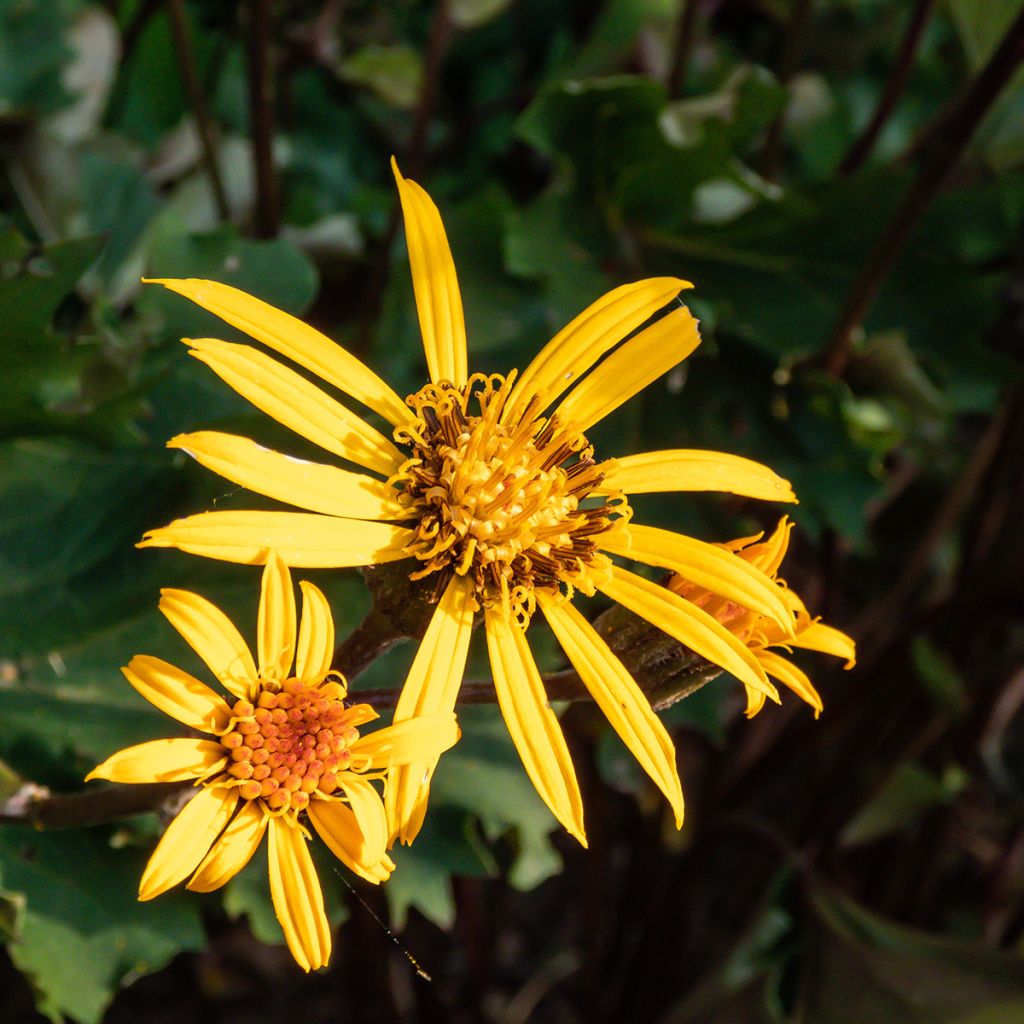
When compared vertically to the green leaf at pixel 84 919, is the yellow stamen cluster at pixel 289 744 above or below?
above

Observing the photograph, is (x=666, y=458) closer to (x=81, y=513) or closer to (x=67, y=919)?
(x=81, y=513)

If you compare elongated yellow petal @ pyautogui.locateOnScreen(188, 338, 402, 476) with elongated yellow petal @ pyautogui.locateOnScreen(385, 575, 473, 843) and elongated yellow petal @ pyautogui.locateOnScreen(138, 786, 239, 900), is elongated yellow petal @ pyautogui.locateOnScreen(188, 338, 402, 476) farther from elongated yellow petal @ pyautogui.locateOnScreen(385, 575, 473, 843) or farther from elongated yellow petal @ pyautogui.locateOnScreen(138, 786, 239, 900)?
elongated yellow petal @ pyautogui.locateOnScreen(138, 786, 239, 900)

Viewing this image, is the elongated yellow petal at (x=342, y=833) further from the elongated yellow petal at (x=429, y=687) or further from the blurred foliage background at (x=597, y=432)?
the blurred foliage background at (x=597, y=432)

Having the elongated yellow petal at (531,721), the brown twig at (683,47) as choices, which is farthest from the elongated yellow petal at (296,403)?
the brown twig at (683,47)

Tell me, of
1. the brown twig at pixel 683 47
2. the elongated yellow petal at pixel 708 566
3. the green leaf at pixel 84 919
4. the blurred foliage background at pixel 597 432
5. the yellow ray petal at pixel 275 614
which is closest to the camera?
the yellow ray petal at pixel 275 614

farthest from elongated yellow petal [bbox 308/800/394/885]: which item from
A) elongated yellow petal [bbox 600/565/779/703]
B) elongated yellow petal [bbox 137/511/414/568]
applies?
elongated yellow petal [bbox 600/565/779/703]

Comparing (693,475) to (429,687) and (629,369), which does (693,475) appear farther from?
(429,687)
